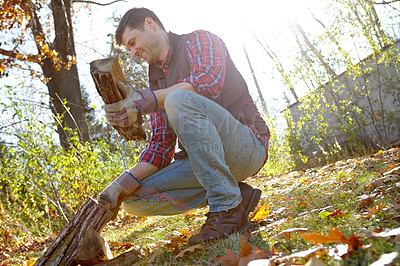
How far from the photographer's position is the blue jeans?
1.74 metres

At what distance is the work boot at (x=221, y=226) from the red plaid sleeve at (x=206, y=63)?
752mm

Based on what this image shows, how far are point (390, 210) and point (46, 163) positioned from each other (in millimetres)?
4111

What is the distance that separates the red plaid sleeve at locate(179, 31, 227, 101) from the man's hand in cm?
29

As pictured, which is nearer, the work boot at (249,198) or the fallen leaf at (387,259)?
the fallen leaf at (387,259)

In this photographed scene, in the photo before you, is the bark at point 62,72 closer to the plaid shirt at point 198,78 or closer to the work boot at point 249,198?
the plaid shirt at point 198,78

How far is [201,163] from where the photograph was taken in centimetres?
175

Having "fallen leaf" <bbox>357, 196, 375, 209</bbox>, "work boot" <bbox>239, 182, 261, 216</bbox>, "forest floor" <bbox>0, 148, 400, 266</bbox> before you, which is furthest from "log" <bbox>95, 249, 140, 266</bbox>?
"fallen leaf" <bbox>357, 196, 375, 209</bbox>

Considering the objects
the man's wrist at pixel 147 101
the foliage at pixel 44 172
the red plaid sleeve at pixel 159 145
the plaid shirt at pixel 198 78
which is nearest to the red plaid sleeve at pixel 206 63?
the plaid shirt at pixel 198 78

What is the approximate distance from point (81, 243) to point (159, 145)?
0.87 metres

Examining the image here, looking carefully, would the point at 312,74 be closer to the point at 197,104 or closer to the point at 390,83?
the point at 390,83

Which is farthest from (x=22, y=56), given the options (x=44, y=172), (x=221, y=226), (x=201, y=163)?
(x=221, y=226)

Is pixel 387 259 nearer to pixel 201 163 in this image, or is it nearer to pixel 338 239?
pixel 338 239

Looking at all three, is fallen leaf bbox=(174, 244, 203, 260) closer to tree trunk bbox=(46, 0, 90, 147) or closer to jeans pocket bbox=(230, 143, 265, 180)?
jeans pocket bbox=(230, 143, 265, 180)

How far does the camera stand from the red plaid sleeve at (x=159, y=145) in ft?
7.45
